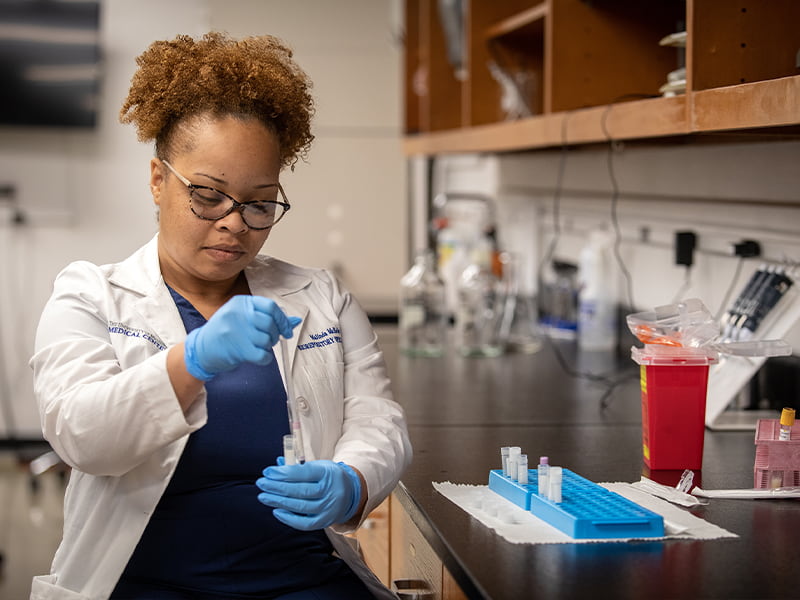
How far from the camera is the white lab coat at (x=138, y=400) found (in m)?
1.29

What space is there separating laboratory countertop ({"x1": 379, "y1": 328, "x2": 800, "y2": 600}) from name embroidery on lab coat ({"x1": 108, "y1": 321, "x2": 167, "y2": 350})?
1.35 feet

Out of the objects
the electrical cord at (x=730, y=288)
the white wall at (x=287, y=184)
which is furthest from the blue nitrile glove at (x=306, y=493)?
the white wall at (x=287, y=184)

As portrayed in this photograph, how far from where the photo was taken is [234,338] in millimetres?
1228

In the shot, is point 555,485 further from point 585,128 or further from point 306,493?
point 585,128

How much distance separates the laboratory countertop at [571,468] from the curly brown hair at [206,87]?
60 cm

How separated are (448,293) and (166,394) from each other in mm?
2165

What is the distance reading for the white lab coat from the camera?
129cm

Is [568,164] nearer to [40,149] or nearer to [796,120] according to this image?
[796,120]

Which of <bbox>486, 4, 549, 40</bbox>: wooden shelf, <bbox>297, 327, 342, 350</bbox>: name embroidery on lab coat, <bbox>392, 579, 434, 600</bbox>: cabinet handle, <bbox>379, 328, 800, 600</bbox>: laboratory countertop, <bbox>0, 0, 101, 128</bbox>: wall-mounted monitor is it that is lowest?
<bbox>392, 579, 434, 600</bbox>: cabinet handle

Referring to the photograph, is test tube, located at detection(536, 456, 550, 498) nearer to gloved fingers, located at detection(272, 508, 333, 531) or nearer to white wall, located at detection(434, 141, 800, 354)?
gloved fingers, located at detection(272, 508, 333, 531)

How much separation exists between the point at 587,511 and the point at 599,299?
5.42ft

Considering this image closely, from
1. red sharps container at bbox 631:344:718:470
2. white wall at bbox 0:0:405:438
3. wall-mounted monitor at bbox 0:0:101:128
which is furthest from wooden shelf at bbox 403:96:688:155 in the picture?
wall-mounted monitor at bbox 0:0:101:128

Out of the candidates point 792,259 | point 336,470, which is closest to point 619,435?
point 792,259

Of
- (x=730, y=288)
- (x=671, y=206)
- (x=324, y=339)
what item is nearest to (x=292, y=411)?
(x=324, y=339)
